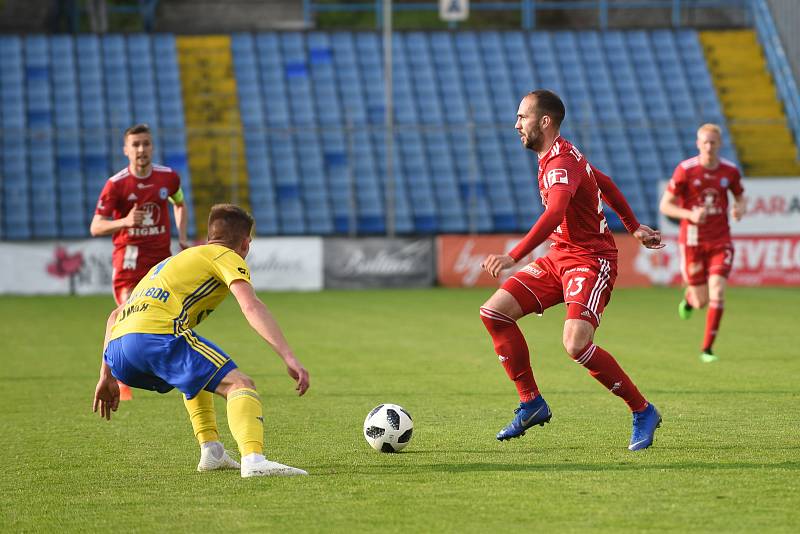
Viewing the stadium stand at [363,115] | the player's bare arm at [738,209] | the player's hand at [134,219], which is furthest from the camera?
the stadium stand at [363,115]

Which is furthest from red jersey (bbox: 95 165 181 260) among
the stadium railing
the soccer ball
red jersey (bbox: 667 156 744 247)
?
the stadium railing

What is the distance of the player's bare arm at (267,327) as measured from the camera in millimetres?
5754

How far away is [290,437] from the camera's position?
7805mm

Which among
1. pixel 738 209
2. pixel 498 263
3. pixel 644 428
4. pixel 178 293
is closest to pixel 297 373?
pixel 178 293

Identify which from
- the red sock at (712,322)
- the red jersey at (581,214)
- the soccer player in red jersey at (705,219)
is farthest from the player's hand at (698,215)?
the red jersey at (581,214)

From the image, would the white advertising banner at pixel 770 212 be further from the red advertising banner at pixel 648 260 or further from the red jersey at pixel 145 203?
the red jersey at pixel 145 203

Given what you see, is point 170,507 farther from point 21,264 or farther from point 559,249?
point 21,264

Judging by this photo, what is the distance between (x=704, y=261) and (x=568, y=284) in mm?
6244

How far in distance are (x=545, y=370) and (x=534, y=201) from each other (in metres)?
19.2

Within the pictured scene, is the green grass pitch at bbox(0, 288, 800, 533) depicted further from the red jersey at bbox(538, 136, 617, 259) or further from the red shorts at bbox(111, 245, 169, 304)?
the red jersey at bbox(538, 136, 617, 259)

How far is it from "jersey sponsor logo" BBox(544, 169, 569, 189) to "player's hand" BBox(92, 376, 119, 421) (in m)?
2.52

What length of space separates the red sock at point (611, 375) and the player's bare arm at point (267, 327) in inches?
75.0

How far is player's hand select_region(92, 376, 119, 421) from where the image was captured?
6.73 meters

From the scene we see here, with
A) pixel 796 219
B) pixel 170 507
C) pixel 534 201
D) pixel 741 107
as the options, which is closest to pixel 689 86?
pixel 741 107
